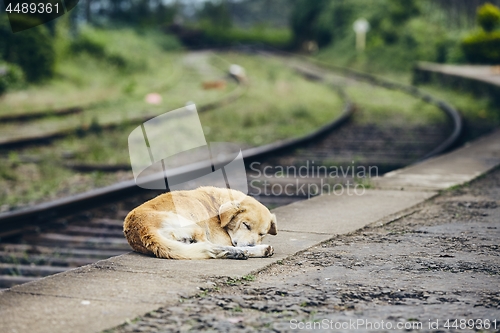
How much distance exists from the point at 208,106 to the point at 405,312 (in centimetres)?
1271

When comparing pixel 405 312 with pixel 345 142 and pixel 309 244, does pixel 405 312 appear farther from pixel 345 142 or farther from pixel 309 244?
pixel 345 142

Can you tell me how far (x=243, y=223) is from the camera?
4570 millimetres

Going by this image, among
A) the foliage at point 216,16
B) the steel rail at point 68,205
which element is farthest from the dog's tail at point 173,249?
the foliage at point 216,16

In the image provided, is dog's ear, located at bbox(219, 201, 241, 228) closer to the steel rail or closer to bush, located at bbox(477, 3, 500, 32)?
the steel rail

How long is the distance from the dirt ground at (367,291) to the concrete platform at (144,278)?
0.11 meters

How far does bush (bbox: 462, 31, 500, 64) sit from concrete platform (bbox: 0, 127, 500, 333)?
51.5 ft

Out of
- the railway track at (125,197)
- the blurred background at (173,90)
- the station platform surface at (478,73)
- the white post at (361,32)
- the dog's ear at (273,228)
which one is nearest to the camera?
the dog's ear at (273,228)

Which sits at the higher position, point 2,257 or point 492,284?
point 492,284

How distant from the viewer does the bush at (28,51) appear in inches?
807

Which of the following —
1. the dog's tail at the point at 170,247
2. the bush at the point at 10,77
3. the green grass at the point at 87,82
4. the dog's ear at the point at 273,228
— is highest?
the dog's tail at the point at 170,247

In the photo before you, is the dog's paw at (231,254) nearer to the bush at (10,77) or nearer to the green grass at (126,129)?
the green grass at (126,129)

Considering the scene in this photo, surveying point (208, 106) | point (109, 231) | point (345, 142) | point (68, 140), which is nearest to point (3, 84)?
point (208, 106)

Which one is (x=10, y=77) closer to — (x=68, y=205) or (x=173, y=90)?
(x=173, y=90)

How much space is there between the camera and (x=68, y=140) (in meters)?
11.7
